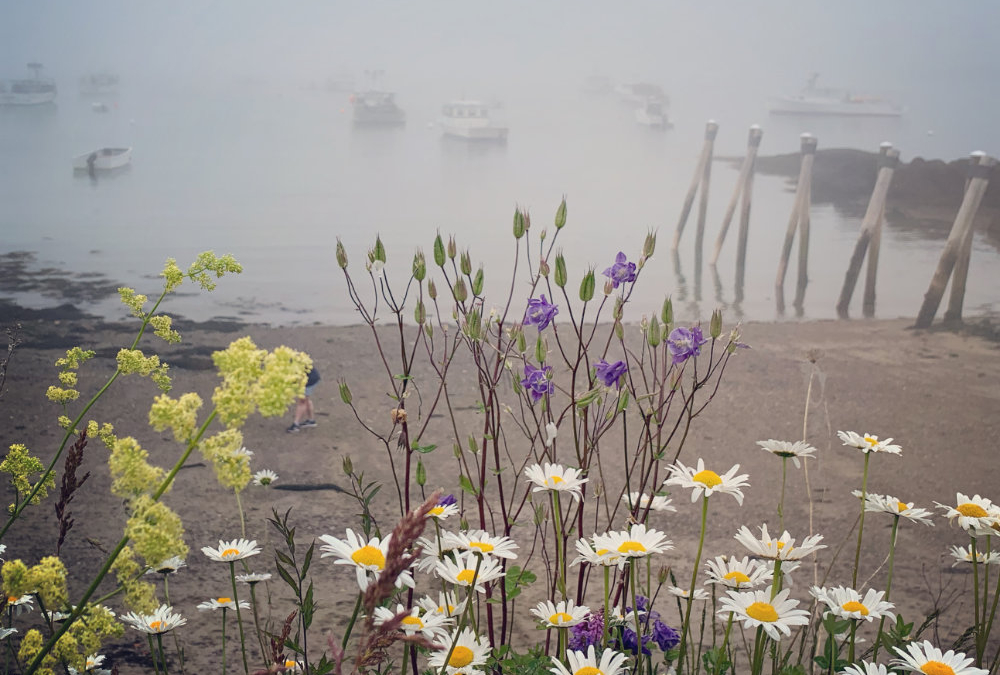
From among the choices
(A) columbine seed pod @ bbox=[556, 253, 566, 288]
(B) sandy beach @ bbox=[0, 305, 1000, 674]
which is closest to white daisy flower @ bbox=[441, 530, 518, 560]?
(A) columbine seed pod @ bbox=[556, 253, 566, 288]

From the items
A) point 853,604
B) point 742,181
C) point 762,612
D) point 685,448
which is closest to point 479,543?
point 762,612

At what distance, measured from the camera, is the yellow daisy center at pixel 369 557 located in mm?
691

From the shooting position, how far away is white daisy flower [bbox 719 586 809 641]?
30.6 inches

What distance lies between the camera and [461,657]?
80cm

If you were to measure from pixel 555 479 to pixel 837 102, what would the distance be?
14.1 ft

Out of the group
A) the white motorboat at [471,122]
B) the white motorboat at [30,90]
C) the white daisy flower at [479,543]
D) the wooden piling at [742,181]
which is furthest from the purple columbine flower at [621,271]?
the wooden piling at [742,181]

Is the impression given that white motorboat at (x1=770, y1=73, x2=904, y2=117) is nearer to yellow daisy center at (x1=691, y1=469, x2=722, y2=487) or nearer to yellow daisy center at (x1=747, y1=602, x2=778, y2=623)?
yellow daisy center at (x1=691, y1=469, x2=722, y2=487)

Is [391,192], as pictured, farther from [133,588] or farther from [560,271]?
[133,588]

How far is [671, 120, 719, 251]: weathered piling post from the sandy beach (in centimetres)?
65

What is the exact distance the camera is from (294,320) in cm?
380

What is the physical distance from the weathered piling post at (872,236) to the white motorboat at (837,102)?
22 cm

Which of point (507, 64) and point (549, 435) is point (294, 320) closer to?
point (507, 64)

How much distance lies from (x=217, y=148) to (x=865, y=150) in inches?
134

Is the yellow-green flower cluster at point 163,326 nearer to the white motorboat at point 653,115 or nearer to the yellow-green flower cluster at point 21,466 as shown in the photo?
the yellow-green flower cluster at point 21,466
